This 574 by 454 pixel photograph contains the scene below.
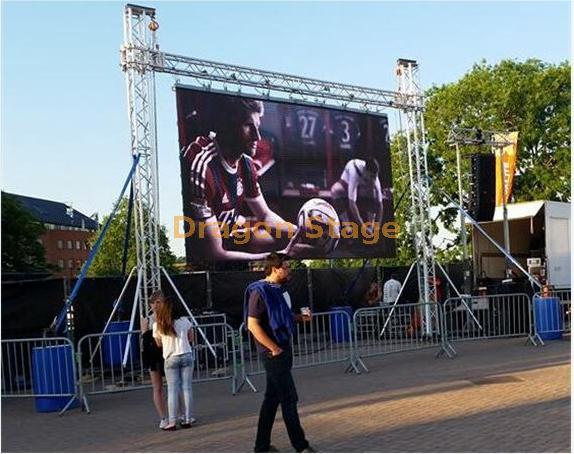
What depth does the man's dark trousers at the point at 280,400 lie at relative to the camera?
6754mm

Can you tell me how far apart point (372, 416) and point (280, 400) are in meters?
2.22

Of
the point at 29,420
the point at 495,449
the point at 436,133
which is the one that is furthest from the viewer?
the point at 436,133

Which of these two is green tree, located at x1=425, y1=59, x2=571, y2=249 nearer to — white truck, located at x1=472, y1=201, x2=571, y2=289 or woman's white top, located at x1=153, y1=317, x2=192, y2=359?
white truck, located at x1=472, y1=201, x2=571, y2=289

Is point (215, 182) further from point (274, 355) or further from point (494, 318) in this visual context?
point (274, 355)

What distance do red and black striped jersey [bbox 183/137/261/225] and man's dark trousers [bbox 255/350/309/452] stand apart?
7.98 m

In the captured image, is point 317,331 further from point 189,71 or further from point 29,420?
point 29,420

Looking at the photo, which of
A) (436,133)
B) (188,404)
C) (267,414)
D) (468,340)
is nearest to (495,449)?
(267,414)

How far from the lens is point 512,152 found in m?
24.1

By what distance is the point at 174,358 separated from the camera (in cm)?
848

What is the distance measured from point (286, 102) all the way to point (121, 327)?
603cm

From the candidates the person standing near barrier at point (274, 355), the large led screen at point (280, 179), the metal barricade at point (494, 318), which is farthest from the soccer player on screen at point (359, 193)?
the person standing near barrier at point (274, 355)

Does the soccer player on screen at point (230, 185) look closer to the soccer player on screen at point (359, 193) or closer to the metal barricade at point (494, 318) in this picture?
the soccer player on screen at point (359, 193)

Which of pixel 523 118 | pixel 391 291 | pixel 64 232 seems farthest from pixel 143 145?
pixel 64 232

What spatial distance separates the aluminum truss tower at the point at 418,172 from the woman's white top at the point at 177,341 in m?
10.6
